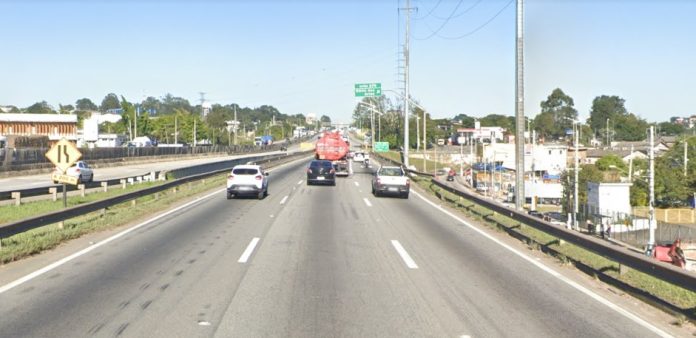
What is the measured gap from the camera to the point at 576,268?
40.4 feet

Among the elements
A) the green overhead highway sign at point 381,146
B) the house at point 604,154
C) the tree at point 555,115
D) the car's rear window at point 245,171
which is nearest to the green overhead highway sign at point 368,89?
the car's rear window at point 245,171

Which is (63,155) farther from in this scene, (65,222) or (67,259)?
(67,259)

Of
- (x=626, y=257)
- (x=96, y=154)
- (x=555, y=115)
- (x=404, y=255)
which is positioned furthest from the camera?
(x=555, y=115)

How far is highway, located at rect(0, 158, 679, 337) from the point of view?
25.2ft

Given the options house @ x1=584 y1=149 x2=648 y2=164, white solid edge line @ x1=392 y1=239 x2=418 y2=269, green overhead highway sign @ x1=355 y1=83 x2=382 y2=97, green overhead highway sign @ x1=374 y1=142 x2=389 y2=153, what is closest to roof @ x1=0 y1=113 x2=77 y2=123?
green overhead highway sign @ x1=355 y1=83 x2=382 y2=97

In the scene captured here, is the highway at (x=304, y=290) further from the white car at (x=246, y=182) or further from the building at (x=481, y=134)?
the building at (x=481, y=134)

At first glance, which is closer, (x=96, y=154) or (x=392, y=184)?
(x=392, y=184)

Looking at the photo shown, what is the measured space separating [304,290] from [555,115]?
179036 millimetres

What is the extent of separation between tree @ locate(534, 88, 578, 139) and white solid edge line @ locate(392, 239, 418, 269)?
16296 centimetres

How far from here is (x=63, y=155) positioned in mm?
19016

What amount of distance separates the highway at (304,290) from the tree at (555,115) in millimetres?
163656

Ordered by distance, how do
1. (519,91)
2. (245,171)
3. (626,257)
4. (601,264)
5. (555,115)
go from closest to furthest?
(626,257)
(601,264)
(519,91)
(245,171)
(555,115)

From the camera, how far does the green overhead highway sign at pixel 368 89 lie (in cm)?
6122

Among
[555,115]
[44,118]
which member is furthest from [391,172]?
[555,115]
